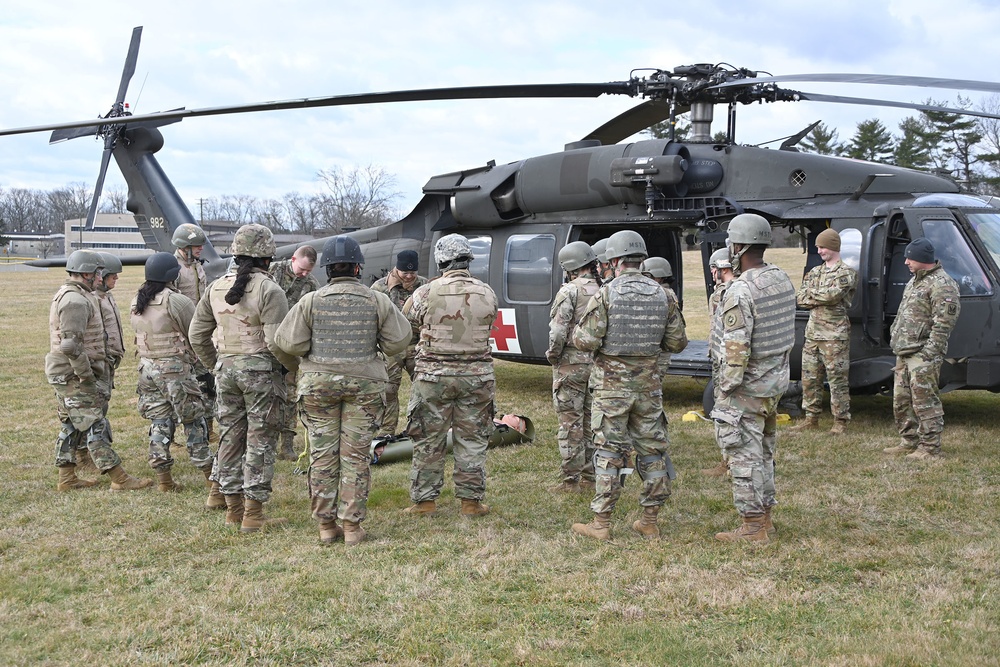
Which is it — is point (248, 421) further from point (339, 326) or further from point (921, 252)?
point (921, 252)

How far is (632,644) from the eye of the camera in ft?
12.5

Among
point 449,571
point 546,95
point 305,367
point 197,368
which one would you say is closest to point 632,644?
point 449,571

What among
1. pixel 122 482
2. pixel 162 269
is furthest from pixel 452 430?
pixel 122 482

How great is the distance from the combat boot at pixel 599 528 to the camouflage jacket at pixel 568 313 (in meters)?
1.29

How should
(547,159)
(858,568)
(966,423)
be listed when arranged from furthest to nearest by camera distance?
(547,159)
(966,423)
(858,568)

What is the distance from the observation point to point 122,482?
649 centimetres

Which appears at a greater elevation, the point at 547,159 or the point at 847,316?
the point at 547,159

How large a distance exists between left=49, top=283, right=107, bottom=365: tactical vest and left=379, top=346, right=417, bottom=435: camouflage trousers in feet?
7.56

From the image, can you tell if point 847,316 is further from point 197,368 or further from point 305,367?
point 197,368

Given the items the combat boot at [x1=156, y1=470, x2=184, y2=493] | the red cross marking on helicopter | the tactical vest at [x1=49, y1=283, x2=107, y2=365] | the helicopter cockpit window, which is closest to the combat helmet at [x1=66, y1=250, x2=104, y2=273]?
the tactical vest at [x1=49, y1=283, x2=107, y2=365]

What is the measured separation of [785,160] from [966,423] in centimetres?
323

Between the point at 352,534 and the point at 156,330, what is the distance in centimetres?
235

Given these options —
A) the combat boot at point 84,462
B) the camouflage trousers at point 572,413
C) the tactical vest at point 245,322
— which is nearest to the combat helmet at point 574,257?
the camouflage trousers at point 572,413

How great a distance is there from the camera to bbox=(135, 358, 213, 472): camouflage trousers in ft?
20.6
